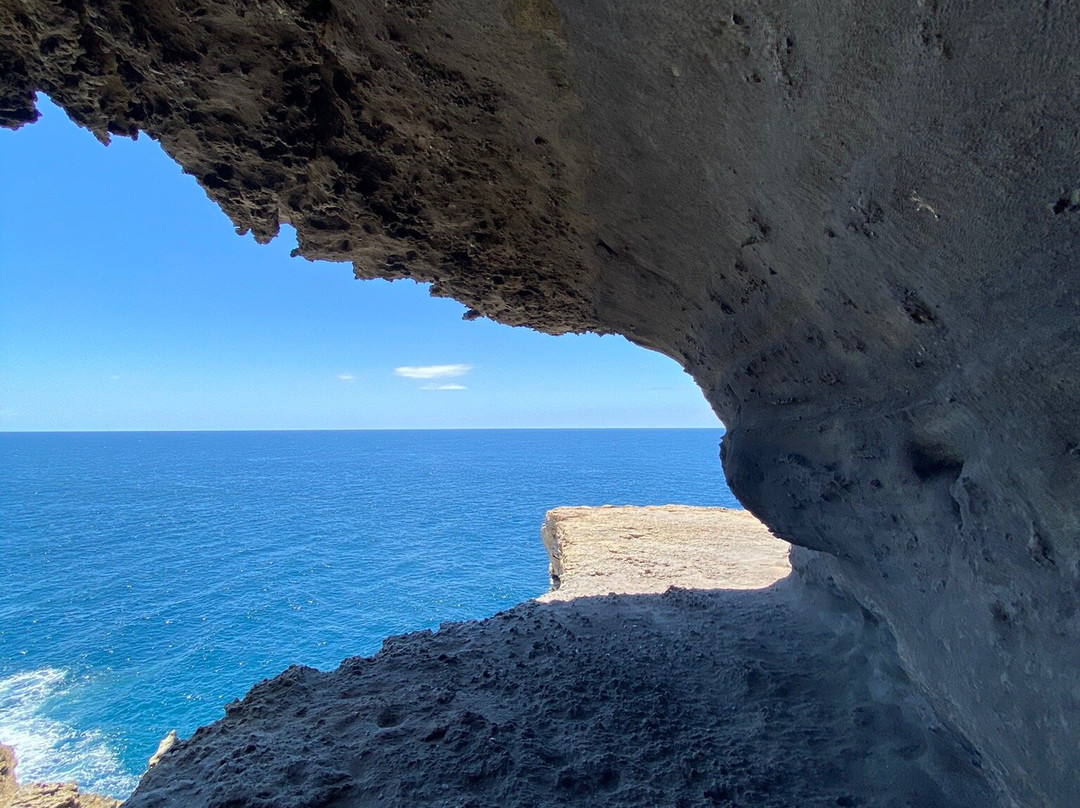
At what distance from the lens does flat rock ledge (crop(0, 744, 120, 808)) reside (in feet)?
25.4

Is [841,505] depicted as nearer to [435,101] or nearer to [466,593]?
[435,101]

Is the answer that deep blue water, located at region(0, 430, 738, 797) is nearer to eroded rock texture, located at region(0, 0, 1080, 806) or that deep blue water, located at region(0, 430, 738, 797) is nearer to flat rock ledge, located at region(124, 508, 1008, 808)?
flat rock ledge, located at region(124, 508, 1008, 808)

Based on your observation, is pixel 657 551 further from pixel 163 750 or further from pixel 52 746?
pixel 52 746

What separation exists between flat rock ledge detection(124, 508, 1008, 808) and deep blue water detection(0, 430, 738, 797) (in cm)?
1151

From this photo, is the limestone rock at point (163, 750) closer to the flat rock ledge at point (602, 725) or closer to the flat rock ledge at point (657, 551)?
the flat rock ledge at point (602, 725)

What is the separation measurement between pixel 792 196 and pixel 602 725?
9.33ft

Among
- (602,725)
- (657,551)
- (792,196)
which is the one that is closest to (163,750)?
(602,725)

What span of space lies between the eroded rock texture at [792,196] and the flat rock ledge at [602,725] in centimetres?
57

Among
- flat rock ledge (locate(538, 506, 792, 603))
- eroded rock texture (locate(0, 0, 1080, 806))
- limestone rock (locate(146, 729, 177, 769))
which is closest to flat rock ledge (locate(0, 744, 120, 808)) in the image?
limestone rock (locate(146, 729, 177, 769))

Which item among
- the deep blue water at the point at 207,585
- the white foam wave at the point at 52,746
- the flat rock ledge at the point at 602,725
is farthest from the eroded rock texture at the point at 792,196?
the deep blue water at the point at 207,585

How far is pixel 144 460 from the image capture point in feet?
312


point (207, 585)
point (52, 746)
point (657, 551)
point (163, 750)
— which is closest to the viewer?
point (163, 750)

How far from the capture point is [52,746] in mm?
11953

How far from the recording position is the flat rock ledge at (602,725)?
2.56 meters
